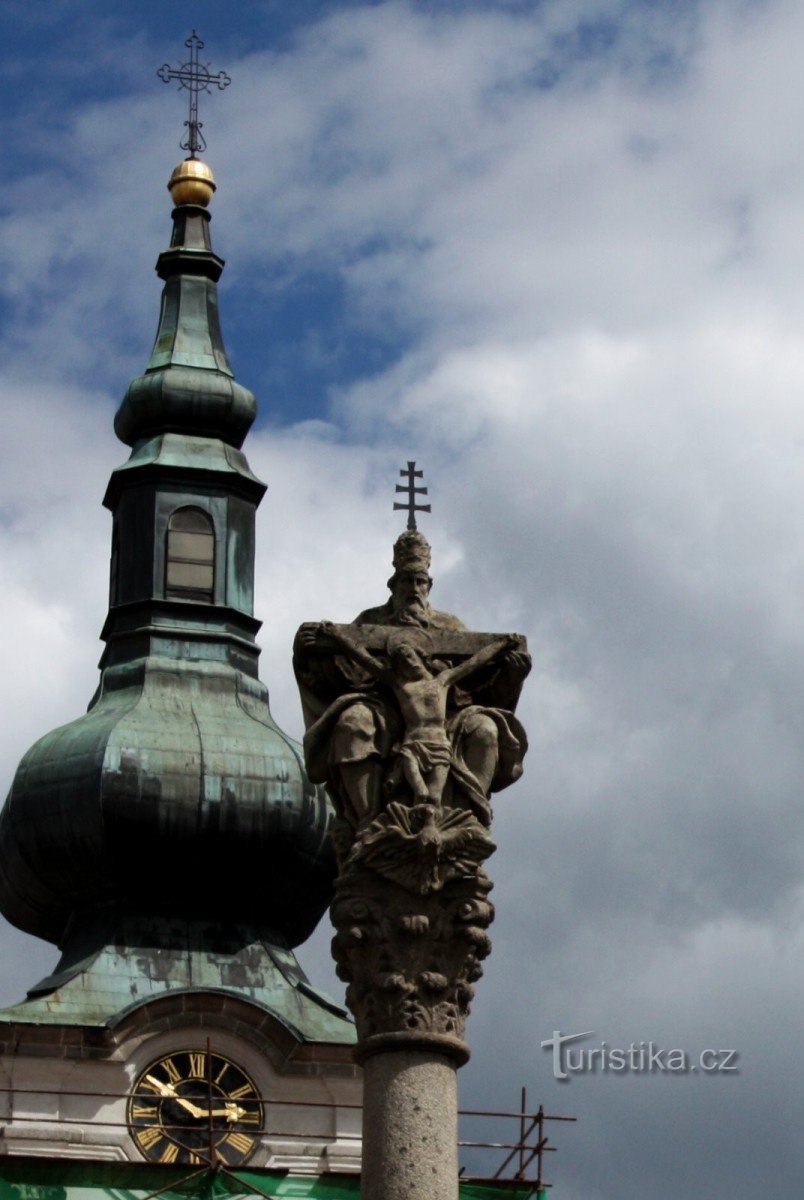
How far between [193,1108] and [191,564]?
7.99 meters

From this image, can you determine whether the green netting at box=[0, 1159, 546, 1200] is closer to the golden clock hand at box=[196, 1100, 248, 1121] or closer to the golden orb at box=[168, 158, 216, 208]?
the golden clock hand at box=[196, 1100, 248, 1121]

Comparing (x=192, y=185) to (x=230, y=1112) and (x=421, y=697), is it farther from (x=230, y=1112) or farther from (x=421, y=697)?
(x=421, y=697)

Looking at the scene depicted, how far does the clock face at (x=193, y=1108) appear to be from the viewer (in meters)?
39.7

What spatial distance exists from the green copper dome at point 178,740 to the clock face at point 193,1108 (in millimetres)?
2551

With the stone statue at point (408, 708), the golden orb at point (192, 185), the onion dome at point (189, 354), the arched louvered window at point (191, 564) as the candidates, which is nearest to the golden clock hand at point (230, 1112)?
the arched louvered window at point (191, 564)

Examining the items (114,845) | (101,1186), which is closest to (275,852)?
(114,845)

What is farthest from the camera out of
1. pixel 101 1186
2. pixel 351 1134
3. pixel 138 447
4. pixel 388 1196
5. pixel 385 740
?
pixel 138 447

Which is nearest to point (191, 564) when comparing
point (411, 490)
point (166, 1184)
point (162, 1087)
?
point (162, 1087)

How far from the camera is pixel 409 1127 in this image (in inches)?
703

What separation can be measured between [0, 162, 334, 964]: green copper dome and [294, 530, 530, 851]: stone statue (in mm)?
22670

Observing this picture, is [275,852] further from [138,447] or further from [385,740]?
[385,740]

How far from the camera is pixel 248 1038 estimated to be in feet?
134

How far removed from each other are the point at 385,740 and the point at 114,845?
2332 centimetres

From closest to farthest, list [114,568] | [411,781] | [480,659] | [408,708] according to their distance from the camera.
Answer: [411,781] < [408,708] < [480,659] < [114,568]
